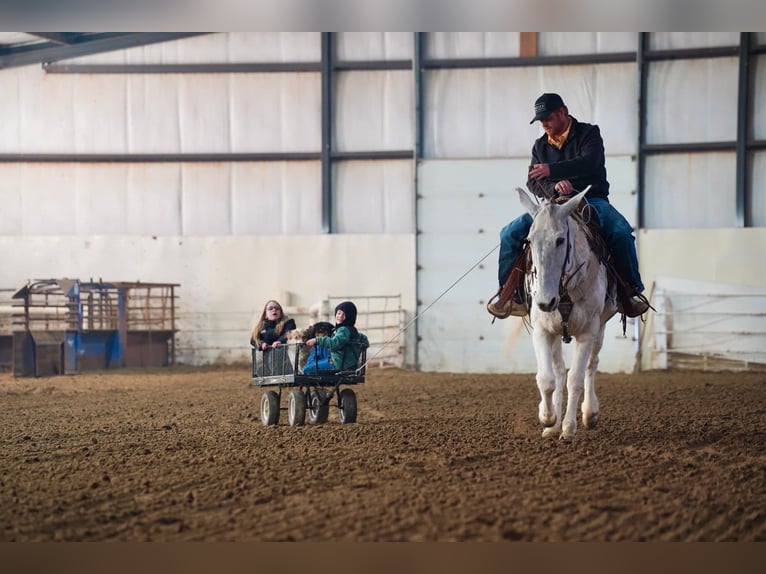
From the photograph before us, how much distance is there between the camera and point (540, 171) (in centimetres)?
639

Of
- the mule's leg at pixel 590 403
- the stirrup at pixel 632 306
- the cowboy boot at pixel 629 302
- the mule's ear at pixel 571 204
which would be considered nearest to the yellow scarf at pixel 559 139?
the mule's ear at pixel 571 204

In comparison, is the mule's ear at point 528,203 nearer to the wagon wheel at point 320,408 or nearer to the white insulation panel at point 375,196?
the wagon wheel at point 320,408

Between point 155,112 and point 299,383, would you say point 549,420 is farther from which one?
point 155,112

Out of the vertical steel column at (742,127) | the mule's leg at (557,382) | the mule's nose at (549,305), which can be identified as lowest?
the mule's leg at (557,382)

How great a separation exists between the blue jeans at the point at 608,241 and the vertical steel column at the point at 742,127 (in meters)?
9.49

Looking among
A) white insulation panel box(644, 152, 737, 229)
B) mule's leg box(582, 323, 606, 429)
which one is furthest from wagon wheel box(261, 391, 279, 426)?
white insulation panel box(644, 152, 737, 229)

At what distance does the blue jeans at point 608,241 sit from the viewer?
6.41 meters

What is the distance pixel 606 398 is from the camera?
33.1 feet

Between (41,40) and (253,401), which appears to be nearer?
(253,401)

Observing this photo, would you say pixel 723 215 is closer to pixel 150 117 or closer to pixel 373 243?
pixel 373 243

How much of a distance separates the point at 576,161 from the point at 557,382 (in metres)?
1.48

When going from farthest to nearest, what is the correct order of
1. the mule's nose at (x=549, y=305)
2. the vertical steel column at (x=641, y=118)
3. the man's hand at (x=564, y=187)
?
1. the vertical steel column at (x=641, y=118)
2. the man's hand at (x=564, y=187)
3. the mule's nose at (x=549, y=305)

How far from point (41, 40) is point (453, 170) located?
7413mm

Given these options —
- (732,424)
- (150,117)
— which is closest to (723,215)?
Answer: (732,424)
